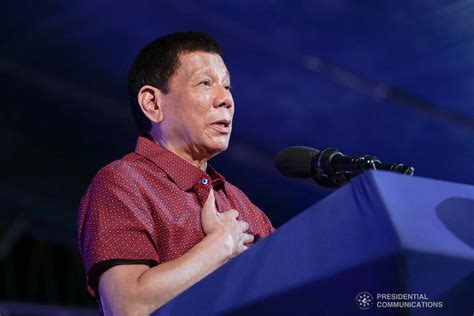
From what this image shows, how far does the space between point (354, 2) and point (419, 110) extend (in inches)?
51.0

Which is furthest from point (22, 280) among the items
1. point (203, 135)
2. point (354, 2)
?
point (203, 135)

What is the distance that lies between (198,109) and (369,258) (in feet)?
3.85

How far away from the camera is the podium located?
84 cm

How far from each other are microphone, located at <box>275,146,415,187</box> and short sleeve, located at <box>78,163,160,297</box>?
1.14ft

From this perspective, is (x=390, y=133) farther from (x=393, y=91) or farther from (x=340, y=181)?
(x=340, y=181)

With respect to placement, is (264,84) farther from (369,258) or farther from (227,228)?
(369,258)

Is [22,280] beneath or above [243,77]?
beneath

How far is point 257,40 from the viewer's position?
176 inches

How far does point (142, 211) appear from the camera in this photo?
1563 millimetres

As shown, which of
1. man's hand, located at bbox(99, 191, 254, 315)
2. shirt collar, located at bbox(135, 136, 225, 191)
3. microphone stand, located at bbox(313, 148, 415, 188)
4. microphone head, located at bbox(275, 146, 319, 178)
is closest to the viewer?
man's hand, located at bbox(99, 191, 254, 315)

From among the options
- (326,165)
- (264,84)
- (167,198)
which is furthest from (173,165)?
(264,84)
